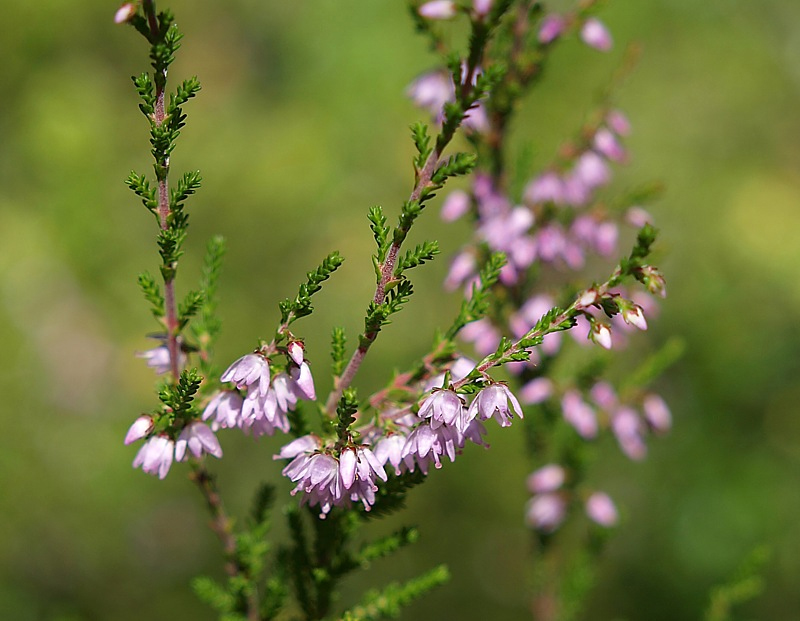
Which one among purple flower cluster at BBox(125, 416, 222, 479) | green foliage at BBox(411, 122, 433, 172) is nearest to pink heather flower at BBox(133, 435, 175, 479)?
purple flower cluster at BBox(125, 416, 222, 479)

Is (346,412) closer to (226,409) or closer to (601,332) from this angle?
(226,409)

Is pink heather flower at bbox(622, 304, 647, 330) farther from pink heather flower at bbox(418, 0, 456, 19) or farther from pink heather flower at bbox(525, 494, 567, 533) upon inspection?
pink heather flower at bbox(525, 494, 567, 533)

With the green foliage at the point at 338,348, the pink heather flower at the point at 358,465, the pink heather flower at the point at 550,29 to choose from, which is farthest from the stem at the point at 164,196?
the pink heather flower at the point at 550,29

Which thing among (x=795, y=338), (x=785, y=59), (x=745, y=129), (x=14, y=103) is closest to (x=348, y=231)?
(x=14, y=103)

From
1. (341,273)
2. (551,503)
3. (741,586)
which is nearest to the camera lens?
(741,586)

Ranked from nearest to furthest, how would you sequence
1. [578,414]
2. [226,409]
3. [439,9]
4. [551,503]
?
[226,409] → [439,9] → [578,414] → [551,503]

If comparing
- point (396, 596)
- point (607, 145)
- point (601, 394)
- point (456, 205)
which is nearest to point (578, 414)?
point (601, 394)
